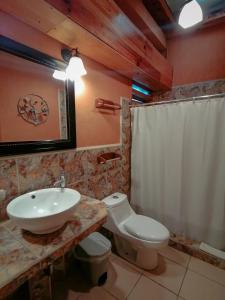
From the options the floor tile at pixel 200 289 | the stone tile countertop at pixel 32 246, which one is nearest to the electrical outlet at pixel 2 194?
the stone tile countertop at pixel 32 246

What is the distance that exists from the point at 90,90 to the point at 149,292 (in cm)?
188

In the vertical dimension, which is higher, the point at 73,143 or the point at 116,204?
the point at 73,143

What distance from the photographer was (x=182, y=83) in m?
2.34

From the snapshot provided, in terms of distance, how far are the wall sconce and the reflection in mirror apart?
0.05 meters

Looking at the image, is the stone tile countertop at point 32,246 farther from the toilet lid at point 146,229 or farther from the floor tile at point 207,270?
the floor tile at point 207,270

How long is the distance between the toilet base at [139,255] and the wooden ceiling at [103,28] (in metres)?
1.83

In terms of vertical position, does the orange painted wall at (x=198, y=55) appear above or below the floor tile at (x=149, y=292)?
above

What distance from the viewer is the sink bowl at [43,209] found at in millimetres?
770

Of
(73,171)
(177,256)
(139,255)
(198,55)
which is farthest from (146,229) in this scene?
(198,55)

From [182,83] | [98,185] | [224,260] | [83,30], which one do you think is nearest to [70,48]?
[83,30]

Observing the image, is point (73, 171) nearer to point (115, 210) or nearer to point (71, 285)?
point (115, 210)

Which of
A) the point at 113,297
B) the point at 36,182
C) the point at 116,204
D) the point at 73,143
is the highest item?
the point at 73,143

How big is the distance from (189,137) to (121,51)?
1113mm

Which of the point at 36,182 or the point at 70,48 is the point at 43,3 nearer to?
the point at 70,48
